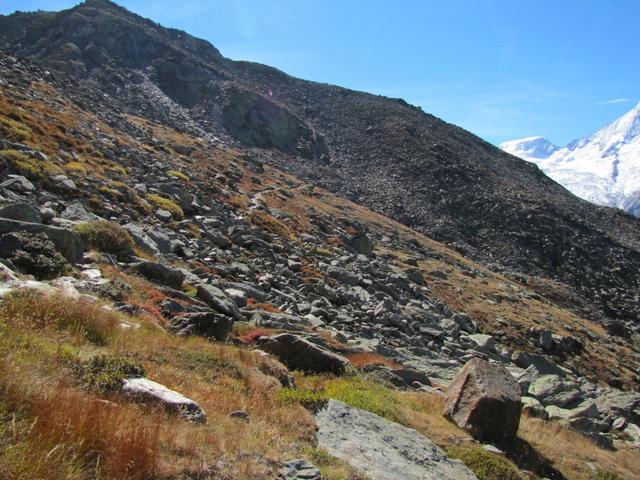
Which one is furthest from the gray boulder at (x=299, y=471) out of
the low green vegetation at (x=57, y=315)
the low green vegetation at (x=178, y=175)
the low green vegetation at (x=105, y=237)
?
the low green vegetation at (x=178, y=175)

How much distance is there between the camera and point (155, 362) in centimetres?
846

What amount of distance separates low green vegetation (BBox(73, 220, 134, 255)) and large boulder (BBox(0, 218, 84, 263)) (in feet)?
4.18

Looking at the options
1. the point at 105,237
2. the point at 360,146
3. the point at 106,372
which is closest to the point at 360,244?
the point at 105,237

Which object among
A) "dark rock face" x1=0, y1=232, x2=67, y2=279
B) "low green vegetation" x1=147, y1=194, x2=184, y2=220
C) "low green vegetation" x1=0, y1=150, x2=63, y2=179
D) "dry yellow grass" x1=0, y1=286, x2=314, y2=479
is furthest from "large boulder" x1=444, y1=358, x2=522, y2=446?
"low green vegetation" x1=147, y1=194, x2=184, y2=220

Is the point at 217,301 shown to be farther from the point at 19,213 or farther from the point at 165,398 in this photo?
the point at 165,398

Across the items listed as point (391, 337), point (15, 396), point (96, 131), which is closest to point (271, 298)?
point (391, 337)

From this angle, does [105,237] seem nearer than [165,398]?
No

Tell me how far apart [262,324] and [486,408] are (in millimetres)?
7005

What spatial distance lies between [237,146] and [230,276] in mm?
52255

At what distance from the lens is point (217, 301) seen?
15039 millimetres

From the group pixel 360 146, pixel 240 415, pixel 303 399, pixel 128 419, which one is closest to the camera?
pixel 128 419

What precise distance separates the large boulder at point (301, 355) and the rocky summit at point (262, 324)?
2.2 inches

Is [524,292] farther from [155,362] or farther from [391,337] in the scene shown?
[155,362]

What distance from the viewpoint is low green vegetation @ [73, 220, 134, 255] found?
50.3 feet
